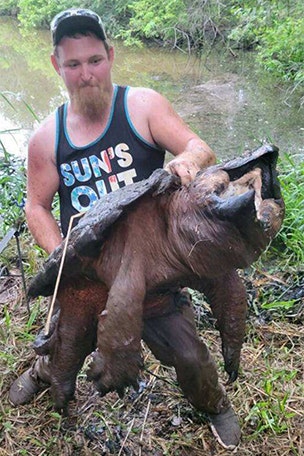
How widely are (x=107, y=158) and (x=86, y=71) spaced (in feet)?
1.15

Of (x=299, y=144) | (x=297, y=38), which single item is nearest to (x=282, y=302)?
(x=299, y=144)

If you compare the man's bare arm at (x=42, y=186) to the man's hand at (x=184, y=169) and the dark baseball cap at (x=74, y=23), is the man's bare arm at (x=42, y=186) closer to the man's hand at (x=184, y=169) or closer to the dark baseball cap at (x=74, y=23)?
the dark baseball cap at (x=74, y=23)

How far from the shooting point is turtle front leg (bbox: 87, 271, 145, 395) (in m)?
1.26

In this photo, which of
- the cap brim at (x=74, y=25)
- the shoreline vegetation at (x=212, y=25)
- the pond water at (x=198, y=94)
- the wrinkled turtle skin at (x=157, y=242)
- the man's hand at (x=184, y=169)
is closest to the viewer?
the wrinkled turtle skin at (x=157, y=242)

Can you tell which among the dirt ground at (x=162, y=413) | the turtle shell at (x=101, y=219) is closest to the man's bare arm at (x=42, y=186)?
the turtle shell at (x=101, y=219)

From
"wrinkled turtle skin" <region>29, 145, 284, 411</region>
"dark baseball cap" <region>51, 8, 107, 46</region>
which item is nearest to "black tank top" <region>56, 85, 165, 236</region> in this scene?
"dark baseball cap" <region>51, 8, 107, 46</region>

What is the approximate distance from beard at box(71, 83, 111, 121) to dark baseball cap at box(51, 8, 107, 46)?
0.72 feet

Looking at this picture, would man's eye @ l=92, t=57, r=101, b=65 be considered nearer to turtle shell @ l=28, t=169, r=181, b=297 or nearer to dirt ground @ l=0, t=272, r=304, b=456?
turtle shell @ l=28, t=169, r=181, b=297

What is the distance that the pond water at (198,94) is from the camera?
6.10m

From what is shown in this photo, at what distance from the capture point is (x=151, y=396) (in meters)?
2.29

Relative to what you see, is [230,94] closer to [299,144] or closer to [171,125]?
[299,144]

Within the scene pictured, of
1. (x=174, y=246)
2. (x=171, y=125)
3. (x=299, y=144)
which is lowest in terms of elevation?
(x=299, y=144)

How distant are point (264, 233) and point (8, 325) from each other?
1.94 metres

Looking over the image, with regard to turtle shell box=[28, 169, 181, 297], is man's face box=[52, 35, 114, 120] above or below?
above
